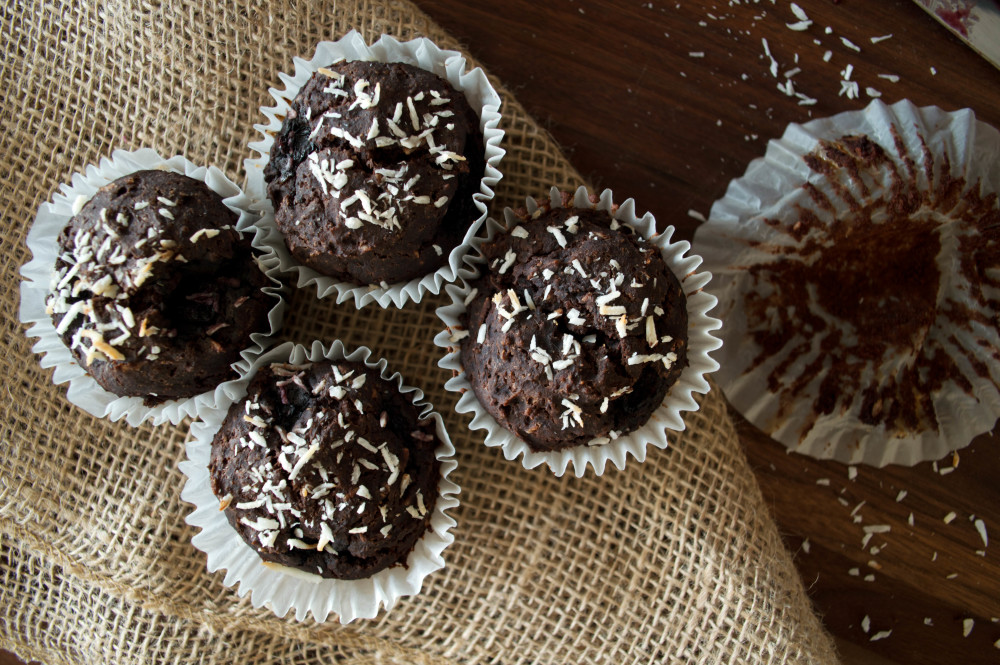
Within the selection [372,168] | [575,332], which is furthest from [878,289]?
[372,168]

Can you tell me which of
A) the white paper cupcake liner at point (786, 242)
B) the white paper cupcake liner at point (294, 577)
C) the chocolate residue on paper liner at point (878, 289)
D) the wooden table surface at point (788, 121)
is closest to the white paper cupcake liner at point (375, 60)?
the white paper cupcake liner at point (294, 577)

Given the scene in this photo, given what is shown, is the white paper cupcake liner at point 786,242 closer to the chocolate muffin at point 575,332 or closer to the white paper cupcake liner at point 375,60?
the chocolate muffin at point 575,332

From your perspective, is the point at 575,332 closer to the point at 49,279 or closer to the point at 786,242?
the point at 786,242

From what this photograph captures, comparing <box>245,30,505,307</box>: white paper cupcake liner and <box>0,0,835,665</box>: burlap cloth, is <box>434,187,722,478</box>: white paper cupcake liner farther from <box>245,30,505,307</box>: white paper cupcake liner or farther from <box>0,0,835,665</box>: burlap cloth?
<box>0,0,835,665</box>: burlap cloth

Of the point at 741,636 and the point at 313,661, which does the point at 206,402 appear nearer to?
the point at 313,661

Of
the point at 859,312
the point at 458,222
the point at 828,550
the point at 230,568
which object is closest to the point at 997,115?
the point at 859,312

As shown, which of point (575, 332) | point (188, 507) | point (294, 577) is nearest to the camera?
point (575, 332)
